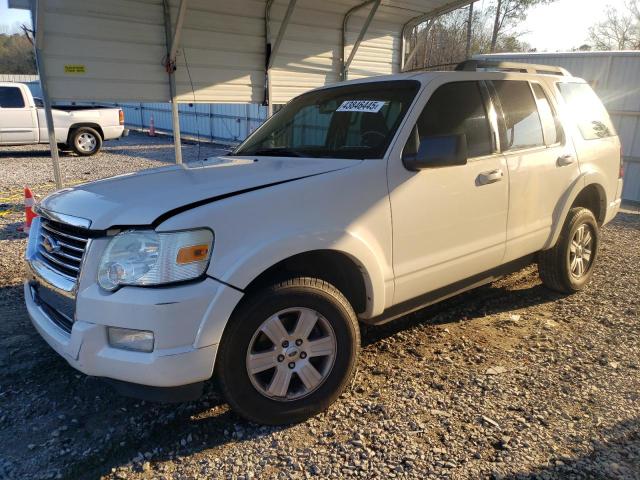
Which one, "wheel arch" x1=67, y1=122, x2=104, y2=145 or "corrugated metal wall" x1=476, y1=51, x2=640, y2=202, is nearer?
"corrugated metal wall" x1=476, y1=51, x2=640, y2=202

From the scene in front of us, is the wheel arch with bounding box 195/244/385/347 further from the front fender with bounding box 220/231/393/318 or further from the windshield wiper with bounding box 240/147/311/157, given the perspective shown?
the windshield wiper with bounding box 240/147/311/157

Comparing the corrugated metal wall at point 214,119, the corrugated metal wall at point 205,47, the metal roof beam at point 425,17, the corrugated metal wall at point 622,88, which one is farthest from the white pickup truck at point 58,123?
the corrugated metal wall at point 622,88

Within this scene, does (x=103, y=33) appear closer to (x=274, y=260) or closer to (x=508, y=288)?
(x=274, y=260)

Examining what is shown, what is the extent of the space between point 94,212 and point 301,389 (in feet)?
4.78

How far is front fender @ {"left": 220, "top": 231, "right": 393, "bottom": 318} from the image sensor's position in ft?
8.09

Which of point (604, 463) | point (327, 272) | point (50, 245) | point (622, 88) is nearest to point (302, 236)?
point (327, 272)

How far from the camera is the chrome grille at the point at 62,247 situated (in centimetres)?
260

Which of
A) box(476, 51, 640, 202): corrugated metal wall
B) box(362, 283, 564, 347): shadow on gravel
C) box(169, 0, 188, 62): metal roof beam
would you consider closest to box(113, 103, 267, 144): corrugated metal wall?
box(476, 51, 640, 202): corrugated metal wall

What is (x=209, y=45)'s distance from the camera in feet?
23.1

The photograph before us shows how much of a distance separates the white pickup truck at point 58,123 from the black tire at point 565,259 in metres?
14.3

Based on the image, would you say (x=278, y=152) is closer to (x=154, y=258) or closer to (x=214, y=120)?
(x=154, y=258)

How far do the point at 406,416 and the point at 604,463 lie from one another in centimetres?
99

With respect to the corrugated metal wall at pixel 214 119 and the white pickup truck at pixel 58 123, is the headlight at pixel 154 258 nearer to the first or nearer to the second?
the white pickup truck at pixel 58 123

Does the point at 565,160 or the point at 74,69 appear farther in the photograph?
the point at 74,69
